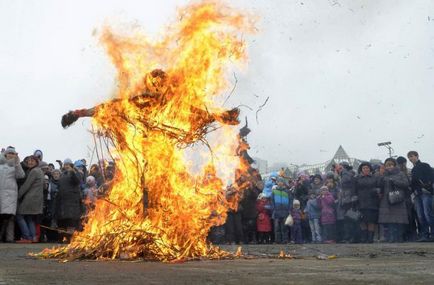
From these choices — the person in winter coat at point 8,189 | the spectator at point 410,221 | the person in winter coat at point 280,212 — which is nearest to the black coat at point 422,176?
the spectator at point 410,221

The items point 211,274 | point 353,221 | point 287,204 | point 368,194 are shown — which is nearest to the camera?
point 211,274

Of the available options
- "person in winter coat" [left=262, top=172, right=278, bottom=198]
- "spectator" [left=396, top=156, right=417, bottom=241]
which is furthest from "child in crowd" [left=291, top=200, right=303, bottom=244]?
"spectator" [left=396, top=156, right=417, bottom=241]

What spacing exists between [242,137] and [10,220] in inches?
242

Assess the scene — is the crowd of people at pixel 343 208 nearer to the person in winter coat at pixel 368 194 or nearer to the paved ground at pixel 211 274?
the person in winter coat at pixel 368 194

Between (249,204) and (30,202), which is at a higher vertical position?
(249,204)

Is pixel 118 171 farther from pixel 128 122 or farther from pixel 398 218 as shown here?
pixel 398 218

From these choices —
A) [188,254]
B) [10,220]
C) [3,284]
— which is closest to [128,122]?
[188,254]

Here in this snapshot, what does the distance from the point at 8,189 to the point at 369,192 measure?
26.3ft

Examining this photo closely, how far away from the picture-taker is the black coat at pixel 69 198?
46.1 ft

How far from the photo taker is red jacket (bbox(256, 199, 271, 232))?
15.9 metres

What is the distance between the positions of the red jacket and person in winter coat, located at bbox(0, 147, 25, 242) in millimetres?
5816

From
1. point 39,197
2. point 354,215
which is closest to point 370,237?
point 354,215

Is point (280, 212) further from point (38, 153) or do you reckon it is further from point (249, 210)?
point (38, 153)

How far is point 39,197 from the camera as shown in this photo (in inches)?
Result: 538
